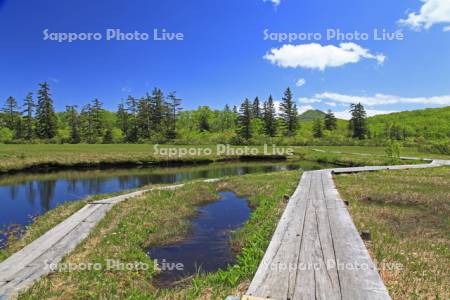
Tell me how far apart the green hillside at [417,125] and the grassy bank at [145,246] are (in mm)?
105537

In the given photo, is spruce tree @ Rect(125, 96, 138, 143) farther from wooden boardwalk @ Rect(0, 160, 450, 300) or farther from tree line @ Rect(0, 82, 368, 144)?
wooden boardwalk @ Rect(0, 160, 450, 300)

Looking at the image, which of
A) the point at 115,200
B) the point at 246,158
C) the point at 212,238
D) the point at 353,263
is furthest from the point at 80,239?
the point at 246,158

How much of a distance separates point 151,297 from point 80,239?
4.77 m

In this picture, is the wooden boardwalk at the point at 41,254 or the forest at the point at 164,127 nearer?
the wooden boardwalk at the point at 41,254

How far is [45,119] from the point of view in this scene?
88188mm

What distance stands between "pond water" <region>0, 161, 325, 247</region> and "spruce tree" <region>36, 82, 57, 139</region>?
62.9 meters

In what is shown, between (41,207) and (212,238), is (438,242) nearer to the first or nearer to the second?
(212,238)

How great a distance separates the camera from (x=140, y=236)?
10.8 meters

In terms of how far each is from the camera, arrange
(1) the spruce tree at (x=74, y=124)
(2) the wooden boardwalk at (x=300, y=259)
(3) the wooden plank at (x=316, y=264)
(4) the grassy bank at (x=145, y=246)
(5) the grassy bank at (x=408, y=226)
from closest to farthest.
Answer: (3) the wooden plank at (x=316, y=264)
(2) the wooden boardwalk at (x=300, y=259)
(5) the grassy bank at (x=408, y=226)
(4) the grassy bank at (x=145, y=246)
(1) the spruce tree at (x=74, y=124)

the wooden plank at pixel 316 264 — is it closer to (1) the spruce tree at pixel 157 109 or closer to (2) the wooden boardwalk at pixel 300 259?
(2) the wooden boardwalk at pixel 300 259

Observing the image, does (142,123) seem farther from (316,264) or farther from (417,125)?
(417,125)

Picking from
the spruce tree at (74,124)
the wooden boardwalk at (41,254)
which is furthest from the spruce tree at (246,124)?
the wooden boardwalk at (41,254)

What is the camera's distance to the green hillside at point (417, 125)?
112306 millimetres

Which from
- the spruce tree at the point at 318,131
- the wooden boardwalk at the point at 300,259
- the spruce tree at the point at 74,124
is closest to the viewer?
the wooden boardwalk at the point at 300,259
